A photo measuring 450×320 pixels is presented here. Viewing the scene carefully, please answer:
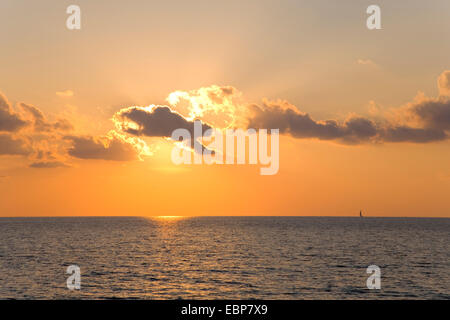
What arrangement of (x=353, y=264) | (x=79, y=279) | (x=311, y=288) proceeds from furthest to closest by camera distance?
(x=353, y=264)
(x=79, y=279)
(x=311, y=288)

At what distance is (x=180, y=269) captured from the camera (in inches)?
2598

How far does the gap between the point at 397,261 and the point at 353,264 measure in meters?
11.9

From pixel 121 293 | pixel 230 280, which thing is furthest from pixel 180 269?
pixel 121 293

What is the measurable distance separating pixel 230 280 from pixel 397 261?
40.3 meters

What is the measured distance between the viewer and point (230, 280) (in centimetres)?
5534
